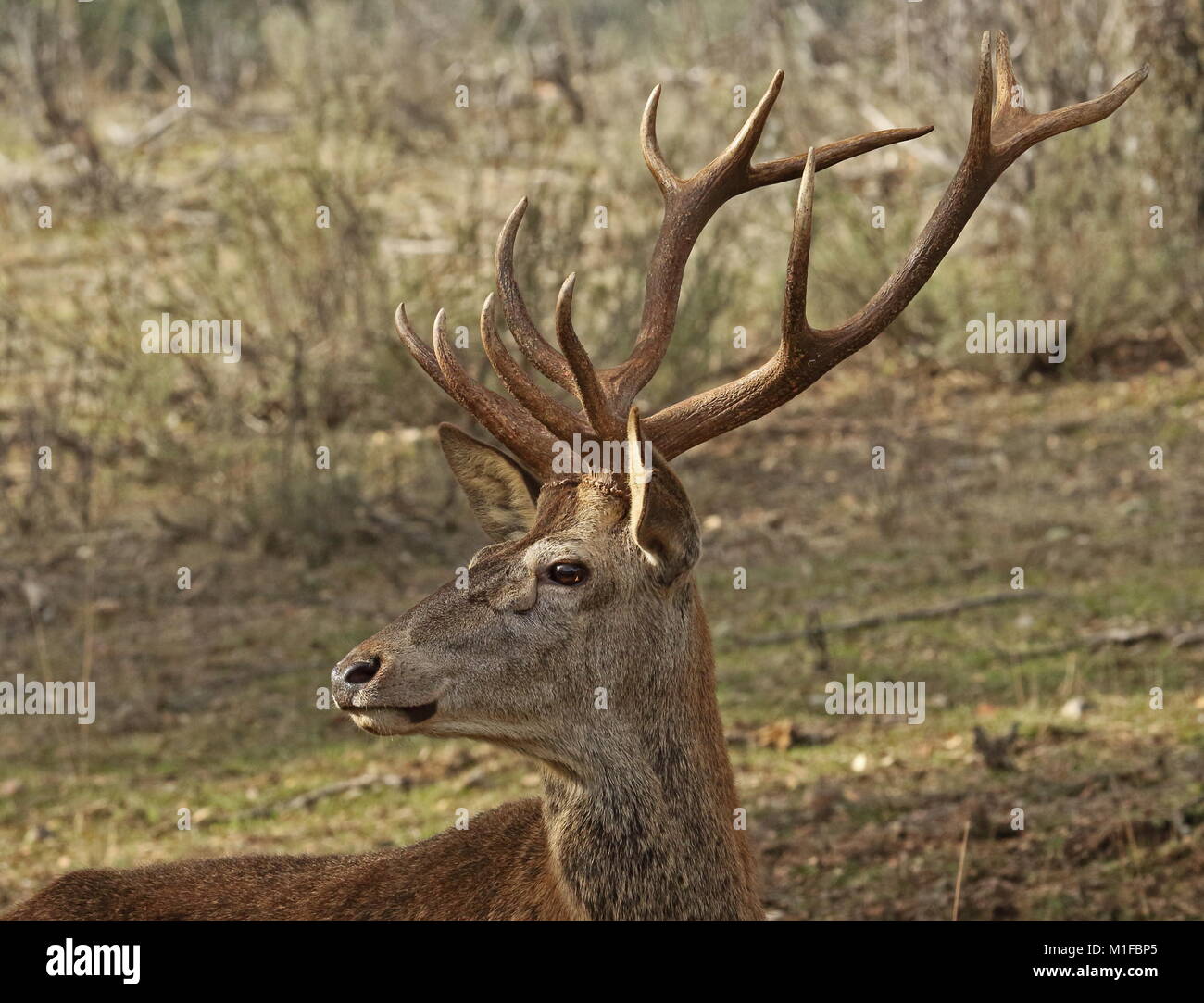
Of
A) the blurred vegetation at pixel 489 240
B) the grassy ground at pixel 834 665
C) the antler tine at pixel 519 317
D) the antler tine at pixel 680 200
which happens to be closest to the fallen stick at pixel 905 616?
the grassy ground at pixel 834 665

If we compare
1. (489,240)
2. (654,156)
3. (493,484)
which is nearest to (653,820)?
(493,484)

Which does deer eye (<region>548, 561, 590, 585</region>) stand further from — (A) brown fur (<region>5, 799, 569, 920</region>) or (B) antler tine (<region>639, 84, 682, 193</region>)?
(B) antler tine (<region>639, 84, 682, 193</region>)

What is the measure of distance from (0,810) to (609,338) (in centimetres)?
498

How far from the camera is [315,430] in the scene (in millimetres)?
9547

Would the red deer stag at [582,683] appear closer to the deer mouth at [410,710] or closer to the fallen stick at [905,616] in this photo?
the deer mouth at [410,710]

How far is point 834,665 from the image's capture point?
717cm

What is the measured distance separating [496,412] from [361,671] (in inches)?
35.4

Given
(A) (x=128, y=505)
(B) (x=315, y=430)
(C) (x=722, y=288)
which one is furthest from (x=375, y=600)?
(C) (x=722, y=288)

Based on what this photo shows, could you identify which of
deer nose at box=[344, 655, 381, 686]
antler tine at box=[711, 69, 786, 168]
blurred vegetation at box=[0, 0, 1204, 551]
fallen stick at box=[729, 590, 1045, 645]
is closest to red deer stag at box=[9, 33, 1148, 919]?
deer nose at box=[344, 655, 381, 686]

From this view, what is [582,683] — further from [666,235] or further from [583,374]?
[666,235]

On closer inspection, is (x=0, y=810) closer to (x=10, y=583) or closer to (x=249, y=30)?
(x=10, y=583)

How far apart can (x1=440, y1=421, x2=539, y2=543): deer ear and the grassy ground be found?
69.6 inches

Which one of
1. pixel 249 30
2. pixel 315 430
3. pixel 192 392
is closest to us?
pixel 315 430

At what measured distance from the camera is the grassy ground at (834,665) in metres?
5.36
